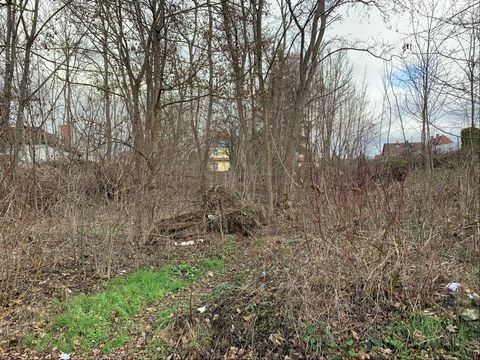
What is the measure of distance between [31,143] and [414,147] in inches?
299

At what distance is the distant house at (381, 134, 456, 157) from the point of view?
6.66m

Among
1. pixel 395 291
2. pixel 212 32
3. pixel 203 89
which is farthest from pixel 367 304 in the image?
pixel 212 32

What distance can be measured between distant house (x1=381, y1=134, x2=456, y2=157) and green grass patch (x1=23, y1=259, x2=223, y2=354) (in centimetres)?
473

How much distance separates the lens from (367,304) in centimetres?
320

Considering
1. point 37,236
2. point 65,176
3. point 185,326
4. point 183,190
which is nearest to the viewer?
point 185,326

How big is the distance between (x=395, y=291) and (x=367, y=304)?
346mm

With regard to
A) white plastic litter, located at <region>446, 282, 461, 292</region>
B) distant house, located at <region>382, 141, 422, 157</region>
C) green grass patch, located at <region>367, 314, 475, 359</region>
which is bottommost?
green grass patch, located at <region>367, 314, 475, 359</region>

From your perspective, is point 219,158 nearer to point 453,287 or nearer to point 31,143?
A: point 31,143

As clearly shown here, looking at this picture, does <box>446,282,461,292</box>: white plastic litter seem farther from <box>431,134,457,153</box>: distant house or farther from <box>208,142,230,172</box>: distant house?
<box>208,142,230,172</box>: distant house

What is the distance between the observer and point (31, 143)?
549 centimetres

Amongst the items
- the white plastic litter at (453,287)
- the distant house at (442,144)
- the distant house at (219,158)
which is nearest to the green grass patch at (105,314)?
the white plastic litter at (453,287)

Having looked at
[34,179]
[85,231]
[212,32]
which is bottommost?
[85,231]

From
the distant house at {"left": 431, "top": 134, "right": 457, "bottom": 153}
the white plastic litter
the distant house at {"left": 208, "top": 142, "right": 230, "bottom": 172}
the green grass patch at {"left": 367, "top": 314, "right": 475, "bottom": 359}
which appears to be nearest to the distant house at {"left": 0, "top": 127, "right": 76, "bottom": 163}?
the green grass patch at {"left": 367, "top": 314, "right": 475, "bottom": 359}

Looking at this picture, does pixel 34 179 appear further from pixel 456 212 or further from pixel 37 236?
pixel 456 212
